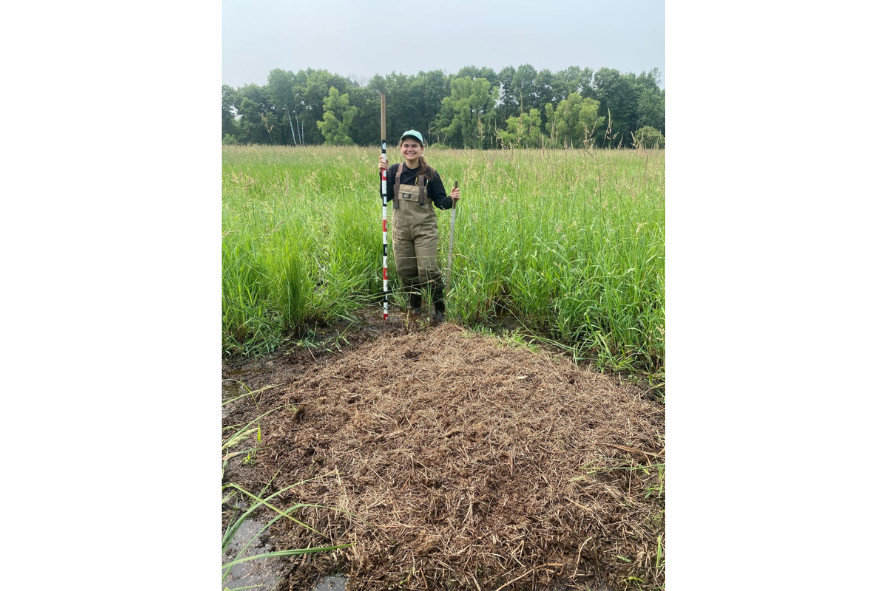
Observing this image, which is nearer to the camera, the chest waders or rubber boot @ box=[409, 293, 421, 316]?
the chest waders

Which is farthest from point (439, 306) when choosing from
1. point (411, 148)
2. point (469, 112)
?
point (469, 112)

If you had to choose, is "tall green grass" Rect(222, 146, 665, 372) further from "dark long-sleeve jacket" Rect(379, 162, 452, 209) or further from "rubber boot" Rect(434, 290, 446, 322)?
"dark long-sleeve jacket" Rect(379, 162, 452, 209)

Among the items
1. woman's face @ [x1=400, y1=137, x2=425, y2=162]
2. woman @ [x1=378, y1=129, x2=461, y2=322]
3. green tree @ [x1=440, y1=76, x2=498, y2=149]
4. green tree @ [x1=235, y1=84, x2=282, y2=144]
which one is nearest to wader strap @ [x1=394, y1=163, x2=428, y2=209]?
woman @ [x1=378, y1=129, x2=461, y2=322]

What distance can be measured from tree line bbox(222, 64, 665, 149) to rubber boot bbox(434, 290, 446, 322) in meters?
1.23

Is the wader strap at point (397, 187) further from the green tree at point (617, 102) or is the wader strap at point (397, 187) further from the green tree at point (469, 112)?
the green tree at point (617, 102)

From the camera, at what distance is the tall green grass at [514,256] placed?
254 cm

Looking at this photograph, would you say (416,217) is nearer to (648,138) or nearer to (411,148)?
(411,148)

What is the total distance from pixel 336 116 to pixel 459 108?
0.91 metres

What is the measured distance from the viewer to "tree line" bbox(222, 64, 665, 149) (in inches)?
90.2

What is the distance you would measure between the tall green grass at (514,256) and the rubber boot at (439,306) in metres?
0.24

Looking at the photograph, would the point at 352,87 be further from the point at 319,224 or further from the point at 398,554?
the point at 398,554

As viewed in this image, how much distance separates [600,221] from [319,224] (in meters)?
2.50

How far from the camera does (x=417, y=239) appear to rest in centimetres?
339
